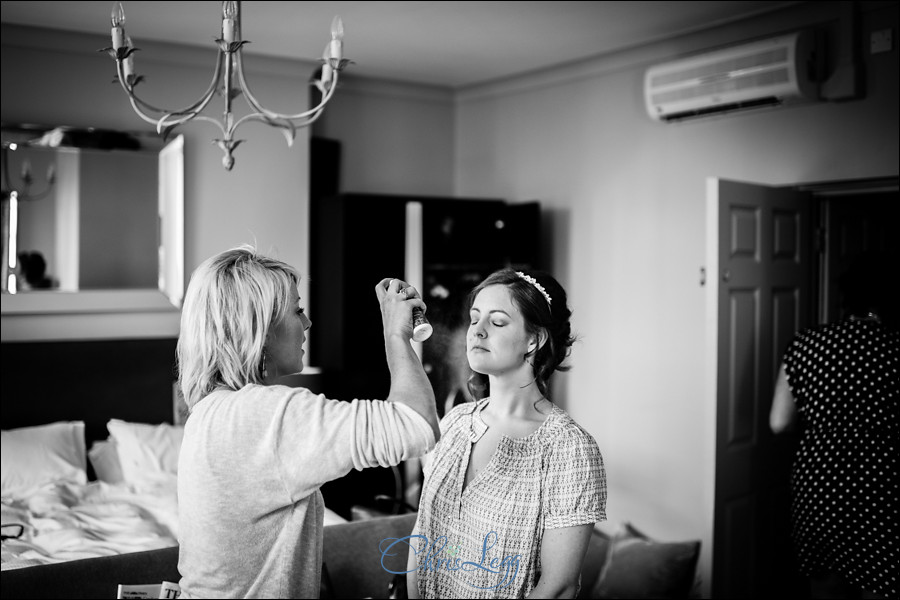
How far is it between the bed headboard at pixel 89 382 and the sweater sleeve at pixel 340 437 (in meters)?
3.17

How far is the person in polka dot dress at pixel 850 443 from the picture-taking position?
278 centimetres

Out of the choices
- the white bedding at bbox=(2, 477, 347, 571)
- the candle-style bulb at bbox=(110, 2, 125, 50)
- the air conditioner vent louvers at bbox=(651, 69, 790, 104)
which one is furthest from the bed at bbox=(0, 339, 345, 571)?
the air conditioner vent louvers at bbox=(651, 69, 790, 104)

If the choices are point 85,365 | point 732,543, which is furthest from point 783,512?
point 85,365

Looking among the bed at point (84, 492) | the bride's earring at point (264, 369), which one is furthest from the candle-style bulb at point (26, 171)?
the bride's earring at point (264, 369)

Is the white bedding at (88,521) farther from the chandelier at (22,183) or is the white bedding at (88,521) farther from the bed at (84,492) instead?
the chandelier at (22,183)

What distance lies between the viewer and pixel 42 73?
4324mm

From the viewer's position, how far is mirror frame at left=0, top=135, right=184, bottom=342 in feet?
14.2

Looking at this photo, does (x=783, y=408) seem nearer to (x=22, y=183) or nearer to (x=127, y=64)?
(x=127, y=64)

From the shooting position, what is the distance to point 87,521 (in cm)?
332

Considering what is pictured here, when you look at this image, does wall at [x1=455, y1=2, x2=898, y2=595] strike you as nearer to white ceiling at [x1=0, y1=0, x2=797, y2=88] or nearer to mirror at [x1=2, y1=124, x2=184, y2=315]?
white ceiling at [x1=0, y1=0, x2=797, y2=88]

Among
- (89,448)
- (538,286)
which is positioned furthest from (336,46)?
(89,448)

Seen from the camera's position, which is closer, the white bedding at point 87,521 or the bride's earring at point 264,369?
the bride's earring at point 264,369

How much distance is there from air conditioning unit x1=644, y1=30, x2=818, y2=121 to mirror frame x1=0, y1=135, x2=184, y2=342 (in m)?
2.60

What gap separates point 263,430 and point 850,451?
2.28 m
